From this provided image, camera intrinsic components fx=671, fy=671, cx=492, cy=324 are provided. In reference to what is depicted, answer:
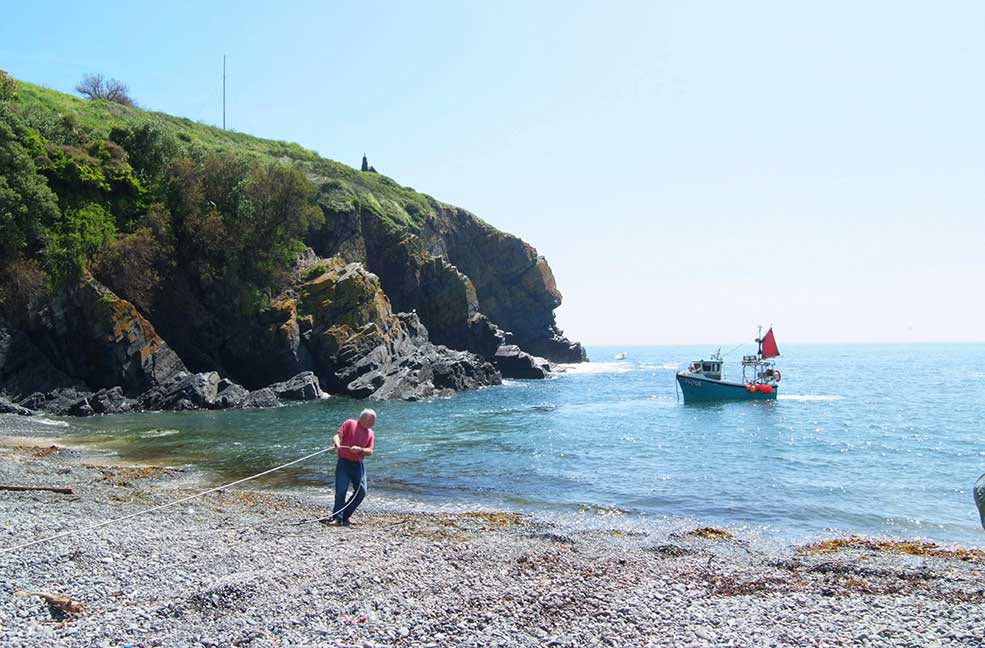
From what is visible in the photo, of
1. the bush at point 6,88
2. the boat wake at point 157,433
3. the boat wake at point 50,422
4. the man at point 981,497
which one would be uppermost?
the bush at point 6,88

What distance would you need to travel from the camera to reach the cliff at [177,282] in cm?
3566

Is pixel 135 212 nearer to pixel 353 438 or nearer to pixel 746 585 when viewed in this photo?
pixel 353 438

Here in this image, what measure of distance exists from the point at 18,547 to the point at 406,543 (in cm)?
552

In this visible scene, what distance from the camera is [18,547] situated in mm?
9430

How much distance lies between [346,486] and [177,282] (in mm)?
37155

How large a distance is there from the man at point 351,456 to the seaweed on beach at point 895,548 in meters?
8.44

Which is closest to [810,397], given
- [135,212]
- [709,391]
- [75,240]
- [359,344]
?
[709,391]

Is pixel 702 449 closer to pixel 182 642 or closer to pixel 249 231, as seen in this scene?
pixel 182 642

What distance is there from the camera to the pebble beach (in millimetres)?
7211

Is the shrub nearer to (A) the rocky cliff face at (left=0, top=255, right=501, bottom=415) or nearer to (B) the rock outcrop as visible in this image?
(A) the rocky cliff face at (left=0, top=255, right=501, bottom=415)

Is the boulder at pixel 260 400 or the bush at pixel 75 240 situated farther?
the boulder at pixel 260 400

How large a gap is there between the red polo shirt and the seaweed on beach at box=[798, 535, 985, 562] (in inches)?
334

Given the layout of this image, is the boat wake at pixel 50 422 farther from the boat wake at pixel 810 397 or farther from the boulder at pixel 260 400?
the boat wake at pixel 810 397

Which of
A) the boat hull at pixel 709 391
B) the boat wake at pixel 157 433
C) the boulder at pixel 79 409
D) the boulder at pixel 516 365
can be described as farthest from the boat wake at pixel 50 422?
the boulder at pixel 516 365
